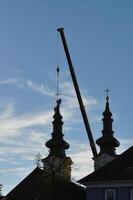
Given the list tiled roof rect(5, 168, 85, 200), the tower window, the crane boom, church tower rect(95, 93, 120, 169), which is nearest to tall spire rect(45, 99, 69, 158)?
the crane boom

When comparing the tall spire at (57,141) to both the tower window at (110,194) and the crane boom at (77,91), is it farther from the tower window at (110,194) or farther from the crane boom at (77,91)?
the tower window at (110,194)

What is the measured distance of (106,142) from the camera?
100250 mm

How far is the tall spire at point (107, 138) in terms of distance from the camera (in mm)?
99312

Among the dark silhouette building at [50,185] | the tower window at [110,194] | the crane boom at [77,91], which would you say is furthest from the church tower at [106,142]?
the tower window at [110,194]

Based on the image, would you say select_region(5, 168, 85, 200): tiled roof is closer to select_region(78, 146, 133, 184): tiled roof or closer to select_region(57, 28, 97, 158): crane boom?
select_region(78, 146, 133, 184): tiled roof

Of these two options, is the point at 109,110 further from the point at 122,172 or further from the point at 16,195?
the point at 122,172

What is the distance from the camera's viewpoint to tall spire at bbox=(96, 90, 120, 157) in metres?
99.3

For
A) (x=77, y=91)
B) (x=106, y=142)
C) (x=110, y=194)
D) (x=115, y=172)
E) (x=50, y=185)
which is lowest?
→ (x=110, y=194)

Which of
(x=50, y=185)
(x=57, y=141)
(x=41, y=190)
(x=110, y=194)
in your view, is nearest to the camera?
(x=110, y=194)

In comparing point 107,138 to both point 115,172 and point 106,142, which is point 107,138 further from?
point 115,172

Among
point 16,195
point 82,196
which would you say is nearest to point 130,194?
point 82,196

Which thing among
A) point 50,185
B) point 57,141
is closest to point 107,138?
point 57,141

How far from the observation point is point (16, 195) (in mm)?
75500

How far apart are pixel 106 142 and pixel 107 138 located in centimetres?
110
